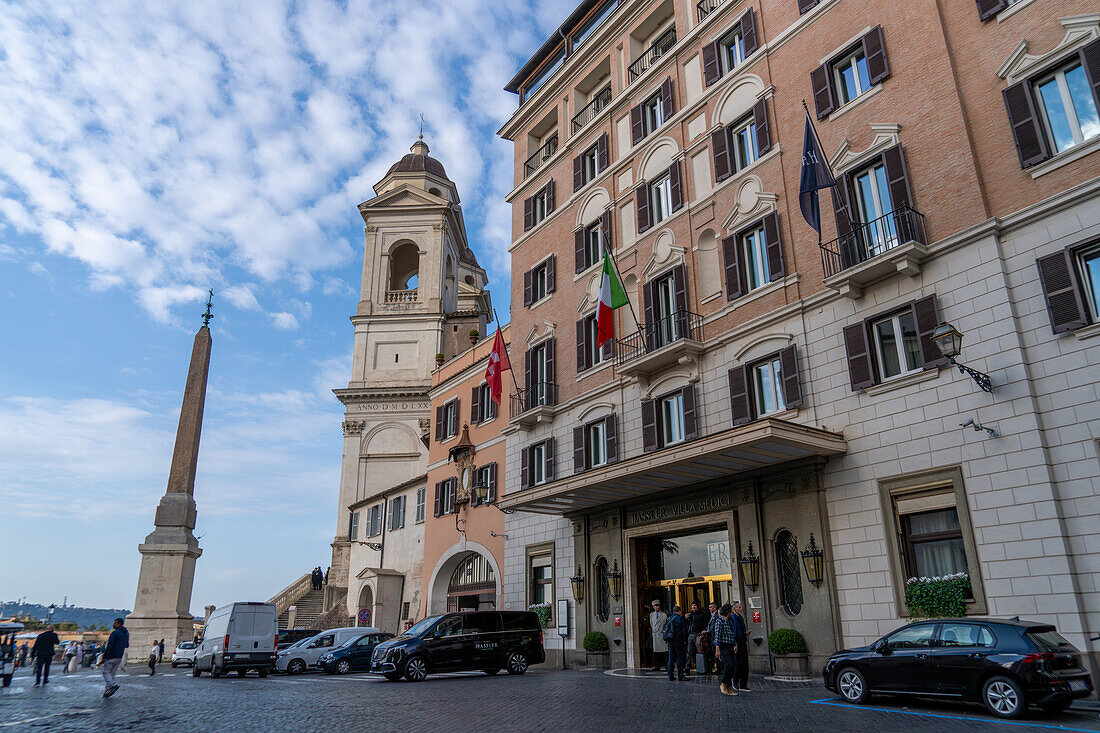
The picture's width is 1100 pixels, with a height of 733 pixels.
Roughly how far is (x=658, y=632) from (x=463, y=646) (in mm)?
5055

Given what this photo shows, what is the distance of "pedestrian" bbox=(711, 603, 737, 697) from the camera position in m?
12.9

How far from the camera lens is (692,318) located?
66.3 ft

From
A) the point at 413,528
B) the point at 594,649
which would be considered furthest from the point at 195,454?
the point at 594,649

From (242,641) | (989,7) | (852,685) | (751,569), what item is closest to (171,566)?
(242,641)

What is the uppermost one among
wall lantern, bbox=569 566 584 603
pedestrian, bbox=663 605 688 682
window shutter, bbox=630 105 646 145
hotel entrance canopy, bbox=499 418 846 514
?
window shutter, bbox=630 105 646 145

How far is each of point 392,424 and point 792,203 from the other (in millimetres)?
37123

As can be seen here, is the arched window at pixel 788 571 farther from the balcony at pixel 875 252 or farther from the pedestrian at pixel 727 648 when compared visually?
the balcony at pixel 875 252

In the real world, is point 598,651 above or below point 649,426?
below

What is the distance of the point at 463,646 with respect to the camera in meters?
19.4

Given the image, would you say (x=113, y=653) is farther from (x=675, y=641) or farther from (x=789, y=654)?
(x=789, y=654)

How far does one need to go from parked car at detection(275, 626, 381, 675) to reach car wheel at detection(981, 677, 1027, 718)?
21706mm

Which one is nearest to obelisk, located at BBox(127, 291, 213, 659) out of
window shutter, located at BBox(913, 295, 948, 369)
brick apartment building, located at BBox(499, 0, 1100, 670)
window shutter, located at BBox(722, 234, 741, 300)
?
brick apartment building, located at BBox(499, 0, 1100, 670)

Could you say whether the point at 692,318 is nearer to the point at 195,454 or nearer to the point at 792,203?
the point at 792,203

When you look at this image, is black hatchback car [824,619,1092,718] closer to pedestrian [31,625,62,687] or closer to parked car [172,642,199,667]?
pedestrian [31,625,62,687]
